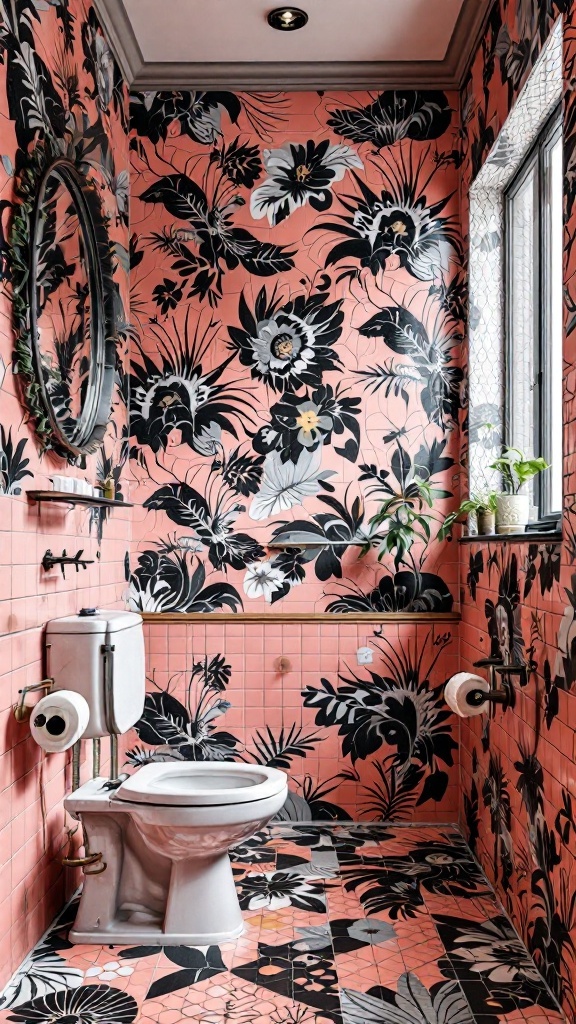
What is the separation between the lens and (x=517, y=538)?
2.34 meters

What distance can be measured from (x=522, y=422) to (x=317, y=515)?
82 cm

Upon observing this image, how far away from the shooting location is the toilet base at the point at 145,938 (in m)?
2.25

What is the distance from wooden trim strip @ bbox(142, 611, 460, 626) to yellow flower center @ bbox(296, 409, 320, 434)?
69 centimetres

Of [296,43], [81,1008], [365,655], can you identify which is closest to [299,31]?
[296,43]

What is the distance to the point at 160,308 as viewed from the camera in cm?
331

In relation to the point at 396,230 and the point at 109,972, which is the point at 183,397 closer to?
the point at 396,230

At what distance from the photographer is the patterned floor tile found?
6.31 feet

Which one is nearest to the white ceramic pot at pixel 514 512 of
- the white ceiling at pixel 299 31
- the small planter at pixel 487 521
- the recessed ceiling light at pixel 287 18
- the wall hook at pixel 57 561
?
the small planter at pixel 487 521

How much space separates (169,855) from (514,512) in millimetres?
1350

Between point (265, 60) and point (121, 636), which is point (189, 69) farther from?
point (121, 636)

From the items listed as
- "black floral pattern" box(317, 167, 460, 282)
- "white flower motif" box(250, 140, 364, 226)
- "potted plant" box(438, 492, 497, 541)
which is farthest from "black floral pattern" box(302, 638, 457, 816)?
"white flower motif" box(250, 140, 364, 226)

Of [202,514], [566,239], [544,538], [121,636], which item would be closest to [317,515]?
[202,514]

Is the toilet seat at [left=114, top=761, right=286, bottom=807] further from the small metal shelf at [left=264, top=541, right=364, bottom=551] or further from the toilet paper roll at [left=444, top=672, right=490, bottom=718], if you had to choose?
the small metal shelf at [left=264, top=541, right=364, bottom=551]

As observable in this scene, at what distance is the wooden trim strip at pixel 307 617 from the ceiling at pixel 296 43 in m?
1.97
